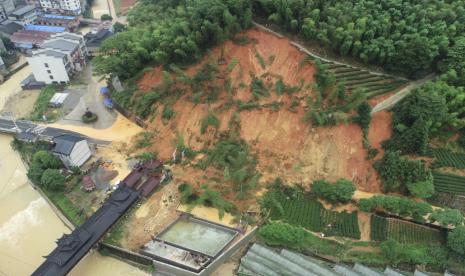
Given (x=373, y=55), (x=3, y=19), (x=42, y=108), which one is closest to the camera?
(x=373, y=55)

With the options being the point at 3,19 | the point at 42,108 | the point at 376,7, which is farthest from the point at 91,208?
the point at 3,19

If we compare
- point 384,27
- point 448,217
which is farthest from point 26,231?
point 384,27

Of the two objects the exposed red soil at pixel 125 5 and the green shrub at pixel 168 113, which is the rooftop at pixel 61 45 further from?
the exposed red soil at pixel 125 5

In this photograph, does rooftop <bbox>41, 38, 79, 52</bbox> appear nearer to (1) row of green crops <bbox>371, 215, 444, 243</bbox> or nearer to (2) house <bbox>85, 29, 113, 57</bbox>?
(2) house <bbox>85, 29, 113, 57</bbox>

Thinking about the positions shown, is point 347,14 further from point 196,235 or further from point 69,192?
point 69,192

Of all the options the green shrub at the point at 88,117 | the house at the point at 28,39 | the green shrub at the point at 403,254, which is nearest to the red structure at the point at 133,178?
the green shrub at the point at 88,117

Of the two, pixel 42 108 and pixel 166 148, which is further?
pixel 42 108
